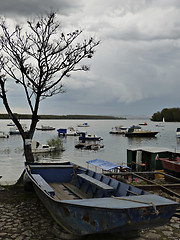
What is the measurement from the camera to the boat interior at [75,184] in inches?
A: 339

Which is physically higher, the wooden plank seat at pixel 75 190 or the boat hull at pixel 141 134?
the boat hull at pixel 141 134

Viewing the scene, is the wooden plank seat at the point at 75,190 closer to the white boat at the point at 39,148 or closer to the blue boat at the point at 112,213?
the blue boat at the point at 112,213

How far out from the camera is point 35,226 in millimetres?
8086

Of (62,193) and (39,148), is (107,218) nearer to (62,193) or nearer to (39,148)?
(62,193)

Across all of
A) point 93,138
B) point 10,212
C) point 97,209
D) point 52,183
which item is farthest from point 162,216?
point 93,138

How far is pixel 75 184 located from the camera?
1188cm

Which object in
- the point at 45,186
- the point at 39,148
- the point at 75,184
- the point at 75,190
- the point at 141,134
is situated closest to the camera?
the point at 45,186

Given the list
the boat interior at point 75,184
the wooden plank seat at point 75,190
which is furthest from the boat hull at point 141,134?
the wooden plank seat at point 75,190

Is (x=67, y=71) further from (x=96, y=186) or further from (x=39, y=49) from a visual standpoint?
(x=96, y=186)

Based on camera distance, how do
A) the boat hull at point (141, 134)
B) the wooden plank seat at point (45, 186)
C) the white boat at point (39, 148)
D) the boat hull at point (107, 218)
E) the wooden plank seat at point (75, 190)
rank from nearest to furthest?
the boat hull at point (107, 218) → the wooden plank seat at point (45, 186) → the wooden plank seat at point (75, 190) → the white boat at point (39, 148) → the boat hull at point (141, 134)

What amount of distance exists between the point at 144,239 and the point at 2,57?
10.9m

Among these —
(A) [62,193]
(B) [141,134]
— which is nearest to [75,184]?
(A) [62,193]

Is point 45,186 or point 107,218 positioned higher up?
point 45,186

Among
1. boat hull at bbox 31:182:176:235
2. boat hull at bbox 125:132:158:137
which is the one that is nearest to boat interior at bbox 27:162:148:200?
boat hull at bbox 31:182:176:235
